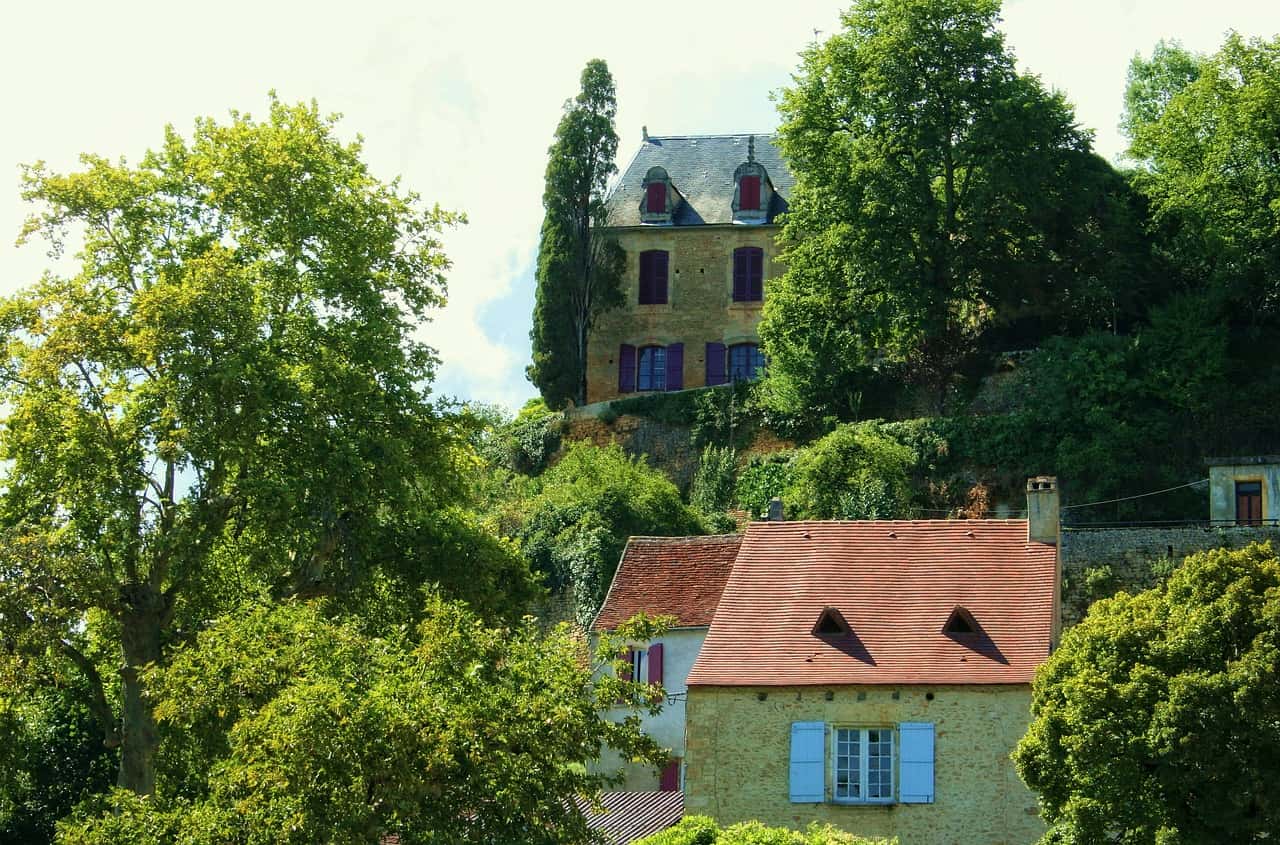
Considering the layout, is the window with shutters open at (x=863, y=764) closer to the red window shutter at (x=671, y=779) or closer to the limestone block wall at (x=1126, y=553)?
the red window shutter at (x=671, y=779)

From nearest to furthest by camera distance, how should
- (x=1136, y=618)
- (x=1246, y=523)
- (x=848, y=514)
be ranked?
(x=1136, y=618)
(x=1246, y=523)
(x=848, y=514)

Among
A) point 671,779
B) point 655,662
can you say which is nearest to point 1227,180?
point 655,662

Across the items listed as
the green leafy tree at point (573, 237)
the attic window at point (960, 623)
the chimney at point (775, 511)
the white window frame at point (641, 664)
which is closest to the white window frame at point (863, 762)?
the attic window at point (960, 623)

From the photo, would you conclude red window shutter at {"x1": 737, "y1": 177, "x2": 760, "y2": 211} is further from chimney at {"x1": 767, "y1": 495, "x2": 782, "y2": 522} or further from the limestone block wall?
the limestone block wall

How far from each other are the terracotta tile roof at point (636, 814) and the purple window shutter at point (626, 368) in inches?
914

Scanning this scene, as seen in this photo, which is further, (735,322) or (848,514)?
(735,322)

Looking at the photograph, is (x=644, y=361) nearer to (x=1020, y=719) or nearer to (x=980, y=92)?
(x=980, y=92)

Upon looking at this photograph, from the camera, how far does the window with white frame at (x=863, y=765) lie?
96.7ft

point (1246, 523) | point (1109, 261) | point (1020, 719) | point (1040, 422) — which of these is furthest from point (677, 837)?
point (1109, 261)

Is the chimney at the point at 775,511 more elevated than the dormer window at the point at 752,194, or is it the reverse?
the dormer window at the point at 752,194

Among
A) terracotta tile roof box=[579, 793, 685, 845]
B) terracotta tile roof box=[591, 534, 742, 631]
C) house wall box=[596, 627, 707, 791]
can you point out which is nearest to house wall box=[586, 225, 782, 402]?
terracotta tile roof box=[591, 534, 742, 631]

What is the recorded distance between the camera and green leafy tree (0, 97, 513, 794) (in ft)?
99.6

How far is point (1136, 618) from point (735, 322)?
2991 centimetres

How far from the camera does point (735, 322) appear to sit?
56.7 m
